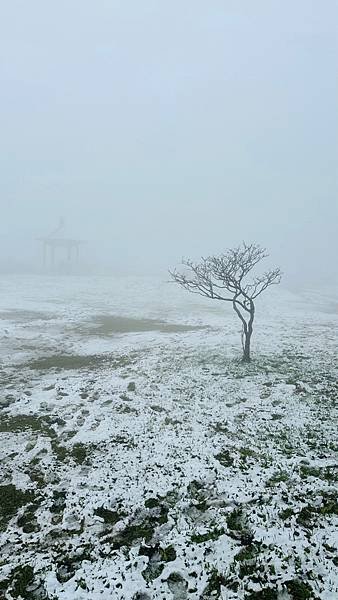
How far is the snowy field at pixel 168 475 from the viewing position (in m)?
5.70

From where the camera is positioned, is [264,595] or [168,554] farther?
[168,554]

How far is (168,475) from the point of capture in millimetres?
8375

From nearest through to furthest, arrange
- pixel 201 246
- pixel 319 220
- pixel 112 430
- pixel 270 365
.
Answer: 1. pixel 112 430
2. pixel 270 365
3. pixel 201 246
4. pixel 319 220

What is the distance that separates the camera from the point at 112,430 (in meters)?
10.7

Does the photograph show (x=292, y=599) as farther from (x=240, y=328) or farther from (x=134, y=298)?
(x=134, y=298)

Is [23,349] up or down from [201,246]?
down

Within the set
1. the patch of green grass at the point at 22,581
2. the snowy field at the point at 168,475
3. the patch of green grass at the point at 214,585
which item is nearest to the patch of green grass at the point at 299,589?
the snowy field at the point at 168,475

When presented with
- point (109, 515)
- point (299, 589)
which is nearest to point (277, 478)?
point (299, 589)

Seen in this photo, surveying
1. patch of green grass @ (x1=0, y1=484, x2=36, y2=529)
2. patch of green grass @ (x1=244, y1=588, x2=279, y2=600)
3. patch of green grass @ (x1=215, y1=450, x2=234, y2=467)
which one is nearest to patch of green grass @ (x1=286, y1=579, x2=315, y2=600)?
patch of green grass @ (x1=244, y1=588, x2=279, y2=600)

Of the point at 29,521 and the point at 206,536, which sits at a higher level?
the point at 206,536

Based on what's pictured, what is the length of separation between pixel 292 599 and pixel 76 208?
17427 centimetres

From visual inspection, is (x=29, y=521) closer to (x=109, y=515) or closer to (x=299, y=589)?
(x=109, y=515)

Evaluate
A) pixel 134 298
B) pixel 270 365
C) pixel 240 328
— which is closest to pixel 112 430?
pixel 270 365

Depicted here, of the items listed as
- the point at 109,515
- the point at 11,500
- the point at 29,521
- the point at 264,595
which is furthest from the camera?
the point at 11,500
